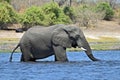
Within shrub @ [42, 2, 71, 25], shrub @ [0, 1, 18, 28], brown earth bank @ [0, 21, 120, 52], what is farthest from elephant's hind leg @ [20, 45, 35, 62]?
shrub @ [42, 2, 71, 25]

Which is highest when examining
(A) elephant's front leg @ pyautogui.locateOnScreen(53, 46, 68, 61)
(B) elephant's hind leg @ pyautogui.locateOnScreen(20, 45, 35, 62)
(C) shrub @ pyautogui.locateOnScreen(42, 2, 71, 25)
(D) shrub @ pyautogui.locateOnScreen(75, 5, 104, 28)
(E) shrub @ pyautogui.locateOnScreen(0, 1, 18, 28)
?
(A) elephant's front leg @ pyautogui.locateOnScreen(53, 46, 68, 61)

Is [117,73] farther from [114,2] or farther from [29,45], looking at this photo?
[114,2]

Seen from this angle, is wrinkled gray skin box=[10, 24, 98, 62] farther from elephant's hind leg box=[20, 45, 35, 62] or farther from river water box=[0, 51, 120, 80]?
river water box=[0, 51, 120, 80]

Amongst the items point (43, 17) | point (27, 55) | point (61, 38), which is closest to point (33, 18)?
point (43, 17)

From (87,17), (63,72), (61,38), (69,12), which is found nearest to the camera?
(63,72)

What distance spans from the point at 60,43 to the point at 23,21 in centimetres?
5191

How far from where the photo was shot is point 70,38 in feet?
131

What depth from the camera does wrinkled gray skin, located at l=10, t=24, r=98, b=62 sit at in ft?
129

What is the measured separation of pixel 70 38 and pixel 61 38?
61cm

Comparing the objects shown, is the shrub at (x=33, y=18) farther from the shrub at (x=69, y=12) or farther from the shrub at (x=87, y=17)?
the shrub at (x=69, y=12)

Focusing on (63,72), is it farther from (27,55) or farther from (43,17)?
(43,17)

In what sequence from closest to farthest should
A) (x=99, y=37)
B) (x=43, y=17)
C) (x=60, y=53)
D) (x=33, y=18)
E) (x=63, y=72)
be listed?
(x=63, y=72), (x=60, y=53), (x=99, y=37), (x=33, y=18), (x=43, y=17)

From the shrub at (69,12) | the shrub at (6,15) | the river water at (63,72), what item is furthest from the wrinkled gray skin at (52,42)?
the shrub at (69,12)

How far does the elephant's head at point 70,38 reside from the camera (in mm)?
39469
